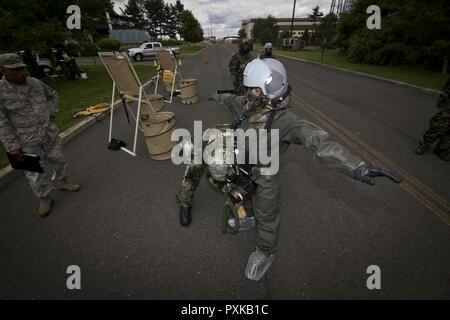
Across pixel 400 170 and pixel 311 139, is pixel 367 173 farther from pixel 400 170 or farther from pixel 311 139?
pixel 400 170

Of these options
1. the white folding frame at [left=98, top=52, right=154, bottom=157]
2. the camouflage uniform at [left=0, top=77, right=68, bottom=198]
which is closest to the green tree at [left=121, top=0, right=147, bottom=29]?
the white folding frame at [left=98, top=52, right=154, bottom=157]

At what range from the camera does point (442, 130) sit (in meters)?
4.27

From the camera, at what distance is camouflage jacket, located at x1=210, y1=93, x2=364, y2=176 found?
5.51 ft

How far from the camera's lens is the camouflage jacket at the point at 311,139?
5.51 feet

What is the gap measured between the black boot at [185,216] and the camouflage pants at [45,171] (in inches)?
75.6

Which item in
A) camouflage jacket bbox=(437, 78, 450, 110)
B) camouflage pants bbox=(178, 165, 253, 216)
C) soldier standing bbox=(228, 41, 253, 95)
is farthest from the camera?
soldier standing bbox=(228, 41, 253, 95)

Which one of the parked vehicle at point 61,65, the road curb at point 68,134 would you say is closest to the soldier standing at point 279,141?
the road curb at point 68,134

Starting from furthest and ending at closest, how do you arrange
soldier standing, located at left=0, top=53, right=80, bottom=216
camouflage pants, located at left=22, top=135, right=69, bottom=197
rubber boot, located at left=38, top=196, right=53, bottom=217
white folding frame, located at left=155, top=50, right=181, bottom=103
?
white folding frame, located at left=155, top=50, right=181, bottom=103
rubber boot, located at left=38, top=196, right=53, bottom=217
camouflage pants, located at left=22, top=135, right=69, bottom=197
soldier standing, located at left=0, top=53, right=80, bottom=216

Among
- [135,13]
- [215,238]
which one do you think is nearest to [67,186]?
[215,238]

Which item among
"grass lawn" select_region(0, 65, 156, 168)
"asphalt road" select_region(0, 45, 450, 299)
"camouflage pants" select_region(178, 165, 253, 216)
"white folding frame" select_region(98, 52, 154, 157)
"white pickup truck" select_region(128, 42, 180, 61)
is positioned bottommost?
"asphalt road" select_region(0, 45, 450, 299)

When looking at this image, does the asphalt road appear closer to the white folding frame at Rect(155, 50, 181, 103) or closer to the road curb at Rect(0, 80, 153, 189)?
the road curb at Rect(0, 80, 153, 189)

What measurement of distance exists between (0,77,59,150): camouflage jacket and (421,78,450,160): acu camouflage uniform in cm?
649

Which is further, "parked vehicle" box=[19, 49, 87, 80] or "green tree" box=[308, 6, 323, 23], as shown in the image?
"green tree" box=[308, 6, 323, 23]
